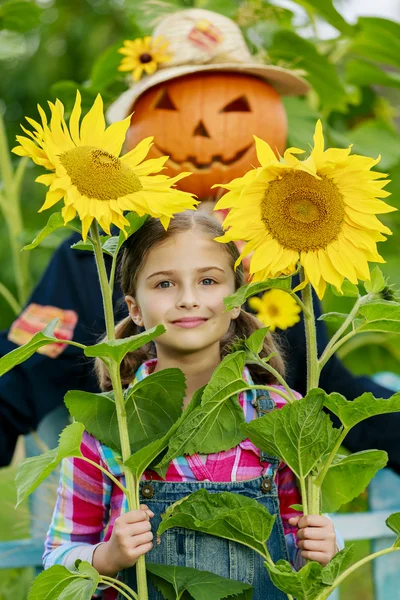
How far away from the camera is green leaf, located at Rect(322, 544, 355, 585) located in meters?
0.91

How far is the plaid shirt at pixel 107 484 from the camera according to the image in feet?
3.80

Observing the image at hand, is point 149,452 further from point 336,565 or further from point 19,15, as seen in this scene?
point 19,15

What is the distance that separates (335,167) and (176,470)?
1.54 feet

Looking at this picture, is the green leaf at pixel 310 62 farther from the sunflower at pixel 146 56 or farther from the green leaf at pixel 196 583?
the green leaf at pixel 196 583

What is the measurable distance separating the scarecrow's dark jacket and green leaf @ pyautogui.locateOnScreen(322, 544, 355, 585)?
804 mm

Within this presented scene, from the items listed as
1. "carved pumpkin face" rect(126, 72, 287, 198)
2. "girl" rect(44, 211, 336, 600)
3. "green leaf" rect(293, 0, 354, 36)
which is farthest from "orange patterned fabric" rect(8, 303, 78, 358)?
"green leaf" rect(293, 0, 354, 36)

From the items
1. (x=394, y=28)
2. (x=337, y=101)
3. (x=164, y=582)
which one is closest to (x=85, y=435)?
(x=164, y=582)

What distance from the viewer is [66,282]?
179 centimetres

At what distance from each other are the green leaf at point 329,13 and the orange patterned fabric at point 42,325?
1.04m

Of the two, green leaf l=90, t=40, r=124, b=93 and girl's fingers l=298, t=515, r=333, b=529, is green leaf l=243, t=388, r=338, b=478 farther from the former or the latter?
green leaf l=90, t=40, r=124, b=93

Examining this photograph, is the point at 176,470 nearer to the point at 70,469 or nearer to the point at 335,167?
the point at 70,469

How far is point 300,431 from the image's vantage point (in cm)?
94

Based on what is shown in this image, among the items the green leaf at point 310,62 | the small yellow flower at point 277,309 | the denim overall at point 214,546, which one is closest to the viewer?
the denim overall at point 214,546

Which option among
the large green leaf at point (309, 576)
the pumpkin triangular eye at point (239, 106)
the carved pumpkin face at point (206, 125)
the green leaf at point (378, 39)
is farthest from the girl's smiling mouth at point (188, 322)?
the green leaf at point (378, 39)
